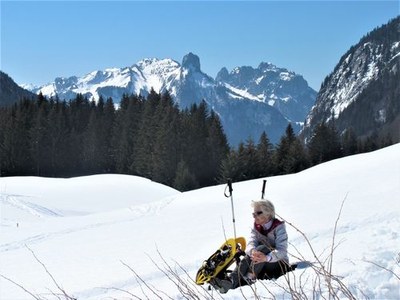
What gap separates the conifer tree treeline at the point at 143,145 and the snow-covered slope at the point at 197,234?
31.4 m

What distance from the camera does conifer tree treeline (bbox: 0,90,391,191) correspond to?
177 ft

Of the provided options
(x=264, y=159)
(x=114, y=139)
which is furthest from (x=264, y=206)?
(x=114, y=139)

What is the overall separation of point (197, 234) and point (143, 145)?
4733 centimetres

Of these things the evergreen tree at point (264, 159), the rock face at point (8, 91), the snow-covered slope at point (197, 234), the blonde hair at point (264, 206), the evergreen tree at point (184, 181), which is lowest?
the snow-covered slope at point (197, 234)

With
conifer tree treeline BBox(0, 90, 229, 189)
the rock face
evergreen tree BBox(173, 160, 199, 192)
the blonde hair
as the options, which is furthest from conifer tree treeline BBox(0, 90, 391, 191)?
the rock face

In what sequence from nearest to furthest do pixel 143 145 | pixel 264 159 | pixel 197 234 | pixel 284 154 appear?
pixel 197 234, pixel 264 159, pixel 284 154, pixel 143 145

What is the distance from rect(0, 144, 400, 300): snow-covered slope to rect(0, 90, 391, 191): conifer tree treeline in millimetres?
31386

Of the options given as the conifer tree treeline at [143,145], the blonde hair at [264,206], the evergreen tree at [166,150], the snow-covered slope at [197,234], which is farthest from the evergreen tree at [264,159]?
the blonde hair at [264,206]

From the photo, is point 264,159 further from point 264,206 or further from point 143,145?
point 264,206

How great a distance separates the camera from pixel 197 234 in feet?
43.8

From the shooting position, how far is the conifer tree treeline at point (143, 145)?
53.8m

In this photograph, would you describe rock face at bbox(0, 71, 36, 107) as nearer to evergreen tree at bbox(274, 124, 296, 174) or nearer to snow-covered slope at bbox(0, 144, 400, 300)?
evergreen tree at bbox(274, 124, 296, 174)

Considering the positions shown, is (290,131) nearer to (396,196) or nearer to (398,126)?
(396,196)

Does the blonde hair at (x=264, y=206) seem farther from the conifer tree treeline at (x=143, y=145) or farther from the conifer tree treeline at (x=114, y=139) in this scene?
the conifer tree treeline at (x=114, y=139)
